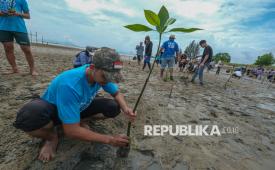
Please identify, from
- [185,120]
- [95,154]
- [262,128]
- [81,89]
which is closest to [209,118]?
[185,120]

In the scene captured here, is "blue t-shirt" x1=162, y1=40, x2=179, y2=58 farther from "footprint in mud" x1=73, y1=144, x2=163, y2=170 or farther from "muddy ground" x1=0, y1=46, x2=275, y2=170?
"footprint in mud" x1=73, y1=144, x2=163, y2=170

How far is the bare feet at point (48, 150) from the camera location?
153 centimetres

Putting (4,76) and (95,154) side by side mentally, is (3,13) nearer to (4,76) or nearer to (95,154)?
(4,76)

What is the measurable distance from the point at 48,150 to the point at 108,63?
105 cm

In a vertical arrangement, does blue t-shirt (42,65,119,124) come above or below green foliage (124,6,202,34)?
below

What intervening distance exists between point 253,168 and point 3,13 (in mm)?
4554

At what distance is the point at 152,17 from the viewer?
46.3 inches

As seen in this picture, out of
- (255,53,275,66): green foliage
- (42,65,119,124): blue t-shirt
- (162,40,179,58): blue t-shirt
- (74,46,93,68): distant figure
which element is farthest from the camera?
(255,53,275,66): green foliage

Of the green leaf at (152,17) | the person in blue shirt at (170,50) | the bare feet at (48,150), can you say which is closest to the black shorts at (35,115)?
the bare feet at (48,150)

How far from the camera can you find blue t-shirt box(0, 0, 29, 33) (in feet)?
10.0

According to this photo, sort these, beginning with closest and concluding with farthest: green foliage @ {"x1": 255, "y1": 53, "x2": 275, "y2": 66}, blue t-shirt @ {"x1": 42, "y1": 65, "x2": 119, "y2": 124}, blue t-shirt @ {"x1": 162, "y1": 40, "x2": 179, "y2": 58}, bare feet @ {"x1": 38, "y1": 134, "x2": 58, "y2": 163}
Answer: blue t-shirt @ {"x1": 42, "y1": 65, "x2": 119, "y2": 124} → bare feet @ {"x1": 38, "y1": 134, "x2": 58, "y2": 163} → blue t-shirt @ {"x1": 162, "y1": 40, "x2": 179, "y2": 58} → green foliage @ {"x1": 255, "y1": 53, "x2": 275, "y2": 66}

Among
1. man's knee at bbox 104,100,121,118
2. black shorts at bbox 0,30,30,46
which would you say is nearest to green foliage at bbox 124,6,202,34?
man's knee at bbox 104,100,121,118

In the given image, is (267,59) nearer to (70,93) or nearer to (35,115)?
(70,93)

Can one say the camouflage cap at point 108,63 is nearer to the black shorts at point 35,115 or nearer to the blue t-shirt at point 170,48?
the black shorts at point 35,115
